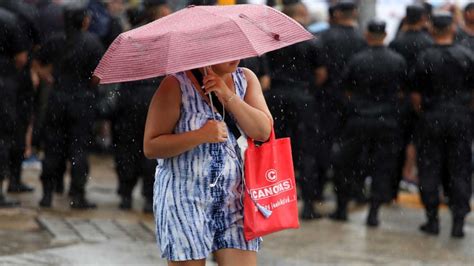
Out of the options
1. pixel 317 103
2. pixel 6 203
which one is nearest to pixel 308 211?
pixel 317 103

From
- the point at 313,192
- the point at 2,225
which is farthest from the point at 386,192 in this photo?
the point at 2,225


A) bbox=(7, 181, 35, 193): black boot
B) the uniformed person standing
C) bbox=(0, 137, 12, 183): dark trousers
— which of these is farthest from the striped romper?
bbox=(7, 181, 35, 193): black boot

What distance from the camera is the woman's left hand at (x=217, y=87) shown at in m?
4.47

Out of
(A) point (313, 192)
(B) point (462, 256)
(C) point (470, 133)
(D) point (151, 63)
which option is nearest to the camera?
(D) point (151, 63)

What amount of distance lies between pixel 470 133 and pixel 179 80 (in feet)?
19.3

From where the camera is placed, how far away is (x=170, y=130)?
14.9 feet

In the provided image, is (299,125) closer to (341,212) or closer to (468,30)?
(341,212)

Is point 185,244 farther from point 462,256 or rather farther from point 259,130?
point 462,256

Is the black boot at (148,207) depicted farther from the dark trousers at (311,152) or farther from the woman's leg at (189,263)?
the woman's leg at (189,263)

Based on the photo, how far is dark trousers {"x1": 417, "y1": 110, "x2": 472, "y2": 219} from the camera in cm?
973

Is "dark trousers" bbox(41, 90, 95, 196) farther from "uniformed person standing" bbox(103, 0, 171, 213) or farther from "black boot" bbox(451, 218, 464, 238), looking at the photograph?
"black boot" bbox(451, 218, 464, 238)

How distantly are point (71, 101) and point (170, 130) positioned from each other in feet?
18.2

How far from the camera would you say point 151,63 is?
4328 mm

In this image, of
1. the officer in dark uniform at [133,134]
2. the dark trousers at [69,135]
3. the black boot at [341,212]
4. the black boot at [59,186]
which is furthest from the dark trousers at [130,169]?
the black boot at [341,212]
